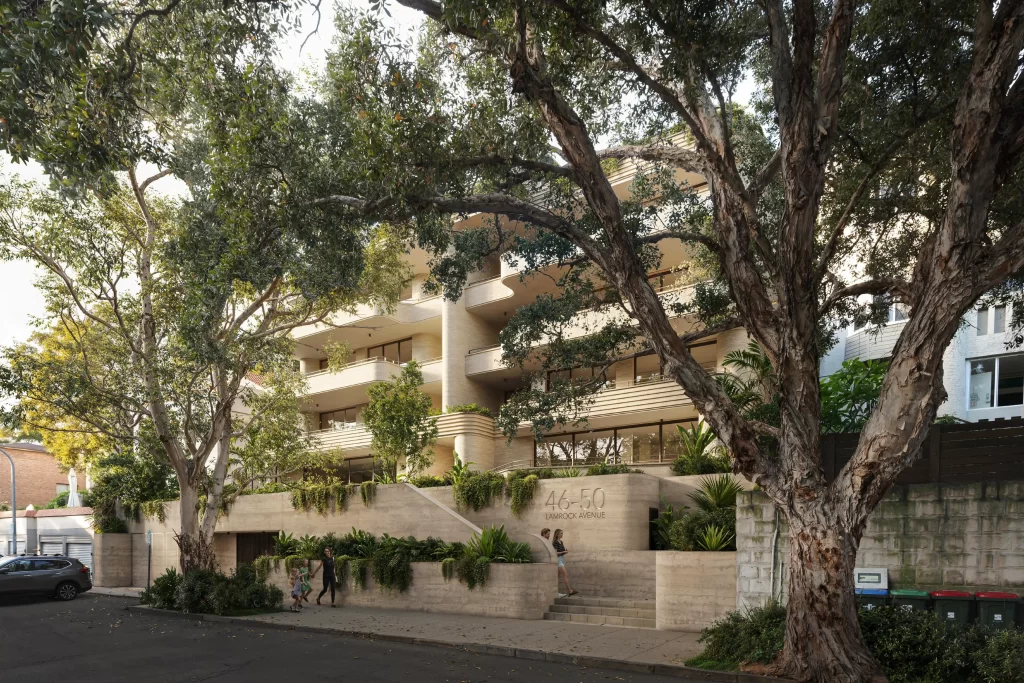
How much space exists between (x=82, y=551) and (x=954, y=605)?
36454 millimetres

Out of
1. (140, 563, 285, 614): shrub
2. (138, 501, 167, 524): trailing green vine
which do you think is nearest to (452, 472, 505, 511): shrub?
(140, 563, 285, 614): shrub

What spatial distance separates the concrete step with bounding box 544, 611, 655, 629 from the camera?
15.2m

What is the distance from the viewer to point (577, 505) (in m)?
20.0

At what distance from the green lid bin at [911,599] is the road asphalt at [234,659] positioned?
3.40 meters

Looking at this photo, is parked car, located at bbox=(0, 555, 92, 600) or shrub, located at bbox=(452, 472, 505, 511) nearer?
shrub, located at bbox=(452, 472, 505, 511)

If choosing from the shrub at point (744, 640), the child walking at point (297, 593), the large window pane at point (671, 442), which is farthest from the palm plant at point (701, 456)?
the child walking at point (297, 593)

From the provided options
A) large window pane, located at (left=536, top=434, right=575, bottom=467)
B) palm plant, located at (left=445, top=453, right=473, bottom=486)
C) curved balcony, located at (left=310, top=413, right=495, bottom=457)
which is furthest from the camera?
curved balcony, located at (left=310, top=413, right=495, bottom=457)

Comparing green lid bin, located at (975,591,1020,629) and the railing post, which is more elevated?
the railing post

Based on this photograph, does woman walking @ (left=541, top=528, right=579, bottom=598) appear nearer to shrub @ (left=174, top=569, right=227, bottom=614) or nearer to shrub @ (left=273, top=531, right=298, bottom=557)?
shrub @ (left=174, top=569, right=227, bottom=614)

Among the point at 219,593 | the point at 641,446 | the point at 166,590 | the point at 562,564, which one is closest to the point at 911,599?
the point at 562,564

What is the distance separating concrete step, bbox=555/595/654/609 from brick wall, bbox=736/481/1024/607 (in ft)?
13.9

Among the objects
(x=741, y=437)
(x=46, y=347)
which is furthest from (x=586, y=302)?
(x=46, y=347)

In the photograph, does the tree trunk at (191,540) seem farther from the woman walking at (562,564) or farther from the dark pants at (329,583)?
the woman walking at (562,564)

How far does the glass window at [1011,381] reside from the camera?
944 inches
